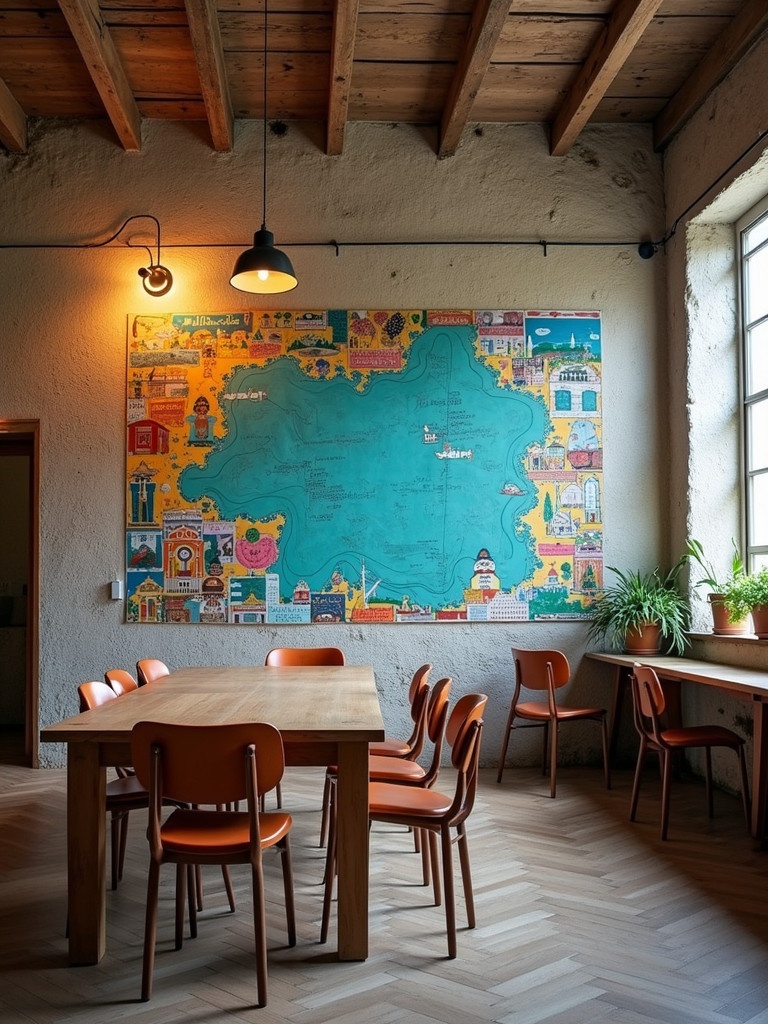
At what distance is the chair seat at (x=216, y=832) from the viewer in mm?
2588

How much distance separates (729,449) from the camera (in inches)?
227

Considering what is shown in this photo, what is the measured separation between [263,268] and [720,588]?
123 inches

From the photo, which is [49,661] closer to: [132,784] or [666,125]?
[132,784]

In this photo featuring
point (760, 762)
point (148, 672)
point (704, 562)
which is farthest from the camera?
point (704, 562)

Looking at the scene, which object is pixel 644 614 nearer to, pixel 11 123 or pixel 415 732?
pixel 415 732

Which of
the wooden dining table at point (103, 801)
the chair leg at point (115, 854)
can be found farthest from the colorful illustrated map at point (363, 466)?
the wooden dining table at point (103, 801)

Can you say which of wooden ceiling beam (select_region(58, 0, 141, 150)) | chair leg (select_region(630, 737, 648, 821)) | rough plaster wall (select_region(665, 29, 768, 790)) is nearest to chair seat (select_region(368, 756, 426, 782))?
chair leg (select_region(630, 737, 648, 821))

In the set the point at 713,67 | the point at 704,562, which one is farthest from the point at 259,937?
the point at 713,67

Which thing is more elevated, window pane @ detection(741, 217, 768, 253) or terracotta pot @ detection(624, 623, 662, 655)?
window pane @ detection(741, 217, 768, 253)

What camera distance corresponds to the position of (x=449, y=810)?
2.90 meters

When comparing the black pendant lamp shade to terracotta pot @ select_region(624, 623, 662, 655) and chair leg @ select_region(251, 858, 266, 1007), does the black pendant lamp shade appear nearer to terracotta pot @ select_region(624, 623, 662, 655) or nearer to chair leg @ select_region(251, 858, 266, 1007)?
chair leg @ select_region(251, 858, 266, 1007)

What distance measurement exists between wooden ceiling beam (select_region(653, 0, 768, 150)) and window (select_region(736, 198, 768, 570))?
0.76 metres

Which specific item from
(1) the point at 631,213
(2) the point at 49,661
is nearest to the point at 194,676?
(2) the point at 49,661

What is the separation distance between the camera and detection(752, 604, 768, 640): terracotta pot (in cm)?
470
